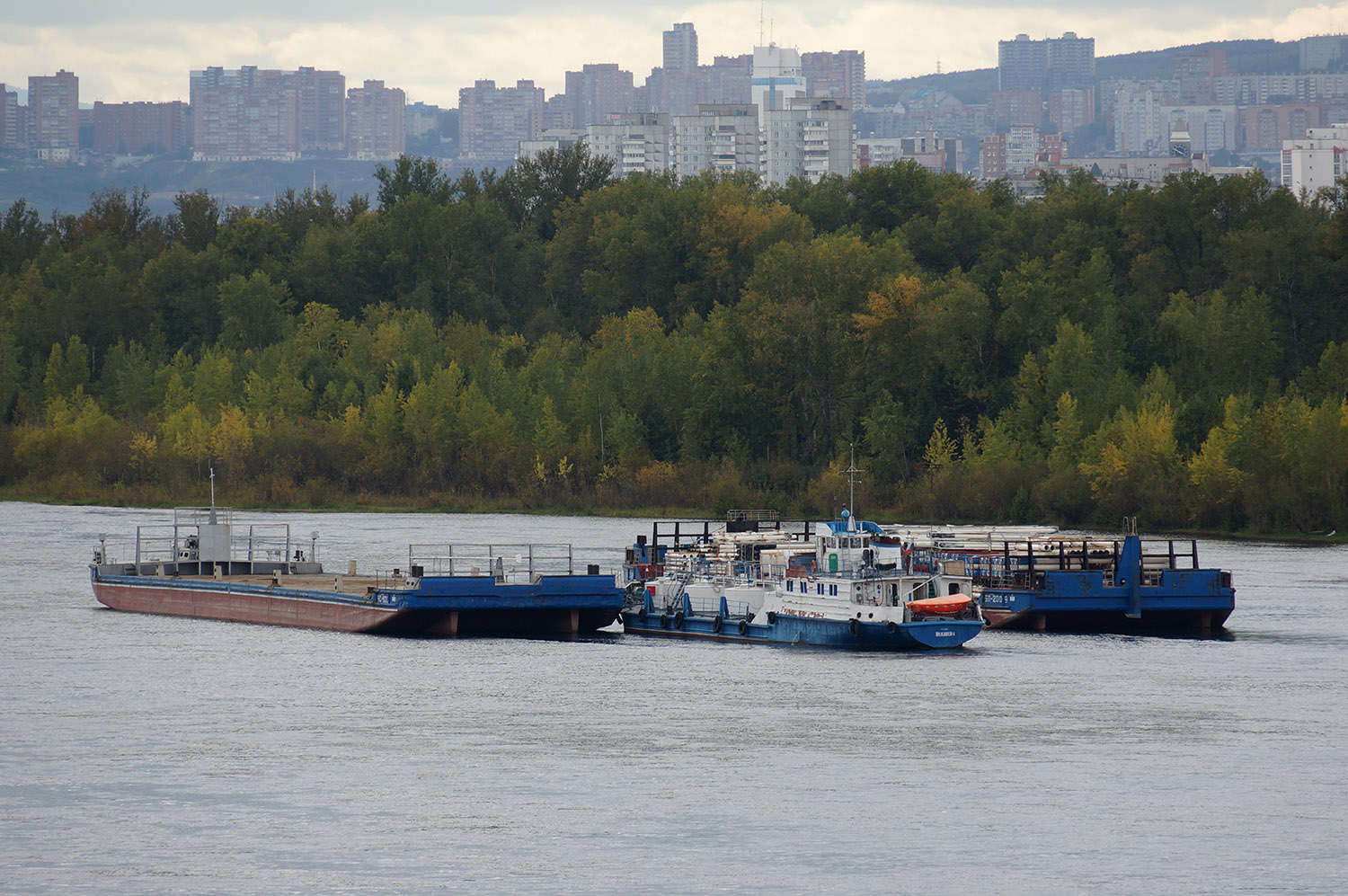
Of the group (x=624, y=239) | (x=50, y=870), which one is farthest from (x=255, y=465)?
(x=50, y=870)

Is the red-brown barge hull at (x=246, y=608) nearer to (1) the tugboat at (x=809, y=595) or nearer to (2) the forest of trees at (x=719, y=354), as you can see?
(1) the tugboat at (x=809, y=595)

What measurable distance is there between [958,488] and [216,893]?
290ft

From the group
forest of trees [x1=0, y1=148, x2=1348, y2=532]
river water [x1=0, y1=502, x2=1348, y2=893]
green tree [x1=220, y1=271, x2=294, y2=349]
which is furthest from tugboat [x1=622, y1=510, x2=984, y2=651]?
green tree [x1=220, y1=271, x2=294, y2=349]

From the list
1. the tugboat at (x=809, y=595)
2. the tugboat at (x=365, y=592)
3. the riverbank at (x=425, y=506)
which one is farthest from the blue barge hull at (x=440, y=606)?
the riverbank at (x=425, y=506)

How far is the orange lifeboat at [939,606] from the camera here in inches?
2514

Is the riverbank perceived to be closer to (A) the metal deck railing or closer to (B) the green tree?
(B) the green tree

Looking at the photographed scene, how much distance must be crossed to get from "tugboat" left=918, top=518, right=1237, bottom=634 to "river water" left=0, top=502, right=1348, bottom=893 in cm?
158

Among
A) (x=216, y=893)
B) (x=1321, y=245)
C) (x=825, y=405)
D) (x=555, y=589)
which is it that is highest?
(x=1321, y=245)

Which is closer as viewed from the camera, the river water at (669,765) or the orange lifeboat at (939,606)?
the river water at (669,765)

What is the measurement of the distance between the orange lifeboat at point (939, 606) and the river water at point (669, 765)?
149cm

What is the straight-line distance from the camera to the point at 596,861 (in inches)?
1451

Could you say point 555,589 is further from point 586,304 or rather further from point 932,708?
point 586,304

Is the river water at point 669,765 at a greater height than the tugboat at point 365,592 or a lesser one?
lesser

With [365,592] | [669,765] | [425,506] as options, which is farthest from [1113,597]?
[425,506]
